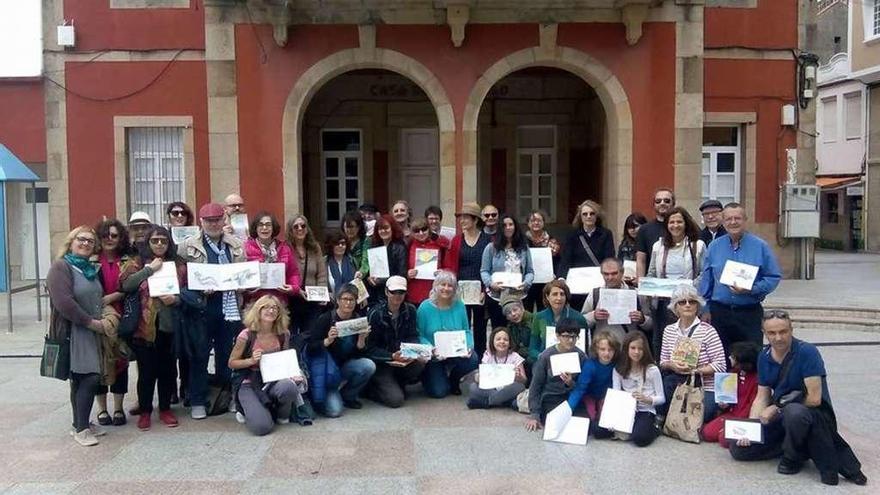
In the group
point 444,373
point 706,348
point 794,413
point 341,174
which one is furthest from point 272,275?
point 341,174

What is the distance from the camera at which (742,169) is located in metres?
15.2

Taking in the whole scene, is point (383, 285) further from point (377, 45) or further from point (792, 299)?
point (792, 299)

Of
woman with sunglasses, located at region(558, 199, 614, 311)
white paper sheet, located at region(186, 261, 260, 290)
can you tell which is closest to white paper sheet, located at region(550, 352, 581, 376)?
woman with sunglasses, located at region(558, 199, 614, 311)

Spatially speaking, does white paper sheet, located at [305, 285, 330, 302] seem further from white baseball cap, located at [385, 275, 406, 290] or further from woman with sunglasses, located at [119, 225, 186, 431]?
woman with sunglasses, located at [119, 225, 186, 431]

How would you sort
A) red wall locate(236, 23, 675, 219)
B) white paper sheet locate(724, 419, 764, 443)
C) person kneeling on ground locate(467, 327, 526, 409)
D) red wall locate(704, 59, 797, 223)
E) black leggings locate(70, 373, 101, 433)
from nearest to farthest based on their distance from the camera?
white paper sheet locate(724, 419, 764, 443) < black leggings locate(70, 373, 101, 433) < person kneeling on ground locate(467, 327, 526, 409) < red wall locate(236, 23, 675, 219) < red wall locate(704, 59, 797, 223)

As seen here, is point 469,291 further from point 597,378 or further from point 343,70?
point 343,70

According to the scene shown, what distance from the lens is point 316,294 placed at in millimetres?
7164

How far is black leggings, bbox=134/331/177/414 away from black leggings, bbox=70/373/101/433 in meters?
0.41

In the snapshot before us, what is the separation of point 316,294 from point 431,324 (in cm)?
116

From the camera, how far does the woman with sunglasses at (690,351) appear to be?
20.4 feet

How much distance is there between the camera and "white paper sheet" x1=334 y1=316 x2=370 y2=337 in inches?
273

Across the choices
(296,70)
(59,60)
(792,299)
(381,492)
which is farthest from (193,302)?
(792,299)

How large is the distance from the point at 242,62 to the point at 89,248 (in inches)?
298

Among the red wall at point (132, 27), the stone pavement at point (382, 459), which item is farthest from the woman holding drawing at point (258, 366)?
the red wall at point (132, 27)
